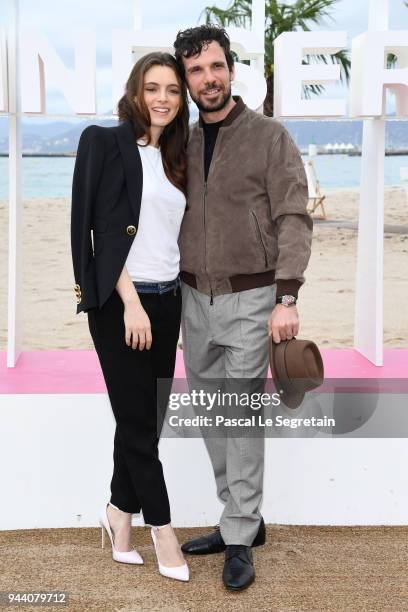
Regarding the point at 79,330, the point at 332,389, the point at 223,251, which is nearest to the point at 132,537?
the point at 332,389

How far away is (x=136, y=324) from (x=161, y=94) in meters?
0.74

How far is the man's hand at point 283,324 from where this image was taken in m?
2.68

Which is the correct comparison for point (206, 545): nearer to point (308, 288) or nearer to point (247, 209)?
point (247, 209)

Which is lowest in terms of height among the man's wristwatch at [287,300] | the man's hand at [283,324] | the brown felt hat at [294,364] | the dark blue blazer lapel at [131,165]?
the brown felt hat at [294,364]

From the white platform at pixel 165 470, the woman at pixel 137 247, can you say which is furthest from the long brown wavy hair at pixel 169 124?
the white platform at pixel 165 470

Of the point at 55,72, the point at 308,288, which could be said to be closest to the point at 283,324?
the point at 55,72

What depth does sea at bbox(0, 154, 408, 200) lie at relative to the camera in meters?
23.8

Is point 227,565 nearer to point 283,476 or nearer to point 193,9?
point 283,476

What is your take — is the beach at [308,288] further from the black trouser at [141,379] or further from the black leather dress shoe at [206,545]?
the black trouser at [141,379]

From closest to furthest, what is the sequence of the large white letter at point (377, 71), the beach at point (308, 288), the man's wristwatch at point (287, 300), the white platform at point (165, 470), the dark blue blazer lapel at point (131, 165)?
A: the dark blue blazer lapel at point (131, 165)
the man's wristwatch at point (287, 300)
the white platform at point (165, 470)
the large white letter at point (377, 71)
the beach at point (308, 288)

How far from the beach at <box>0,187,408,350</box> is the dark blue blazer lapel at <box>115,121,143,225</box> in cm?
211

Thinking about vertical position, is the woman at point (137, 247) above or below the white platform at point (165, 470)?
above

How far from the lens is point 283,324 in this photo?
8.79 feet

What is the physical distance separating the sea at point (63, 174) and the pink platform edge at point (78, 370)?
1642 centimetres
